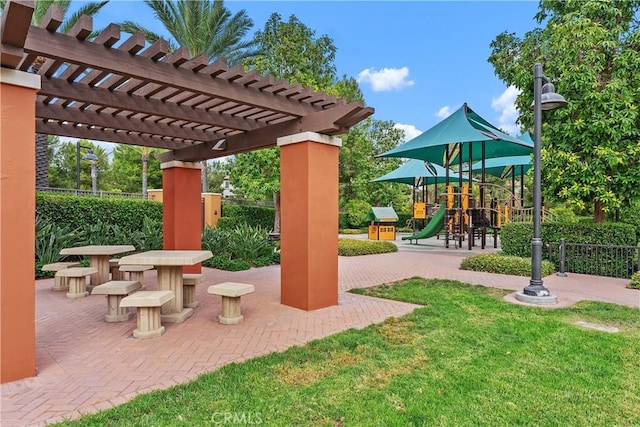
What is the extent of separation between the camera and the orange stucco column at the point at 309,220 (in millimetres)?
5379

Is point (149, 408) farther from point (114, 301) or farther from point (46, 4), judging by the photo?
point (46, 4)

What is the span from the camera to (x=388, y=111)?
2920 centimetres

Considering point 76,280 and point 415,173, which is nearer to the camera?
point 76,280

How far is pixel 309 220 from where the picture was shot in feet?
17.5

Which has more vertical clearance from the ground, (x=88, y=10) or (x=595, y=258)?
(x=88, y=10)

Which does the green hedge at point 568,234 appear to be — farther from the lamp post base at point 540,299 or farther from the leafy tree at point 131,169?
the leafy tree at point 131,169

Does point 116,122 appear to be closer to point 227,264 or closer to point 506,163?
point 227,264

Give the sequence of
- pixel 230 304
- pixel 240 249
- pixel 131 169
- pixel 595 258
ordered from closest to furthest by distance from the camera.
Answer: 1. pixel 230 304
2. pixel 595 258
3. pixel 240 249
4. pixel 131 169

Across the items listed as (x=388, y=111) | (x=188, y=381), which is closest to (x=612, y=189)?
(x=188, y=381)

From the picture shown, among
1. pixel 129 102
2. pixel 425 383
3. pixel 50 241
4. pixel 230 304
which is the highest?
pixel 129 102

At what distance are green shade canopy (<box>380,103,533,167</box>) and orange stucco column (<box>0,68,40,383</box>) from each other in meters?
11.1

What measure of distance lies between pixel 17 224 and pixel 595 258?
34.7 feet

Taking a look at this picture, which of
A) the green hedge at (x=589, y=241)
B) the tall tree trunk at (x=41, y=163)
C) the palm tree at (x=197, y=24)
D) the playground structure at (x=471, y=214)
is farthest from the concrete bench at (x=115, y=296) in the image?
the palm tree at (x=197, y=24)

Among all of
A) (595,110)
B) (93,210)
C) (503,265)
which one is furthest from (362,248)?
(93,210)
